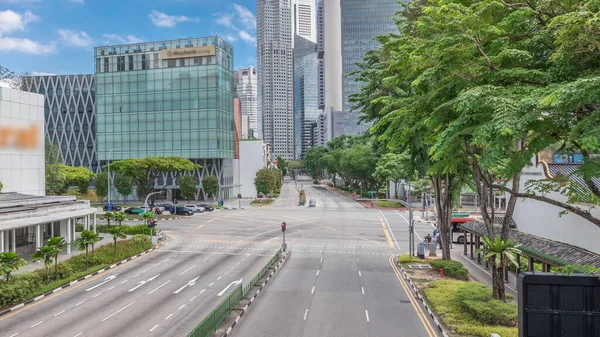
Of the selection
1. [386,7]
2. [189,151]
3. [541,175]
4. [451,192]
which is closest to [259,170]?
[189,151]

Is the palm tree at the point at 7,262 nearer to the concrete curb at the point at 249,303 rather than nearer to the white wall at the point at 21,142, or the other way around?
the concrete curb at the point at 249,303

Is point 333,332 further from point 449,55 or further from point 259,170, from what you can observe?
point 259,170

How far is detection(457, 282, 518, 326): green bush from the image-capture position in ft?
60.5

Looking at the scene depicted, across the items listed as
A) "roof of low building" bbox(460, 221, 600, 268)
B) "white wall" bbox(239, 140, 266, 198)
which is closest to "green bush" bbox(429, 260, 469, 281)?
"roof of low building" bbox(460, 221, 600, 268)

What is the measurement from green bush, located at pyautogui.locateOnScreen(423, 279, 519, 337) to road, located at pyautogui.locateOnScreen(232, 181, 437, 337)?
0.91 metres

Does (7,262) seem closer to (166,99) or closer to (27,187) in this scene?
(27,187)

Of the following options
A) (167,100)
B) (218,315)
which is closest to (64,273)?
(218,315)

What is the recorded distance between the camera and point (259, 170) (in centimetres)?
9662

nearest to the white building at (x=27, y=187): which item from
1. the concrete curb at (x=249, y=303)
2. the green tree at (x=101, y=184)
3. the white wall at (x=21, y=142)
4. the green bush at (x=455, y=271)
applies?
the white wall at (x=21, y=142)

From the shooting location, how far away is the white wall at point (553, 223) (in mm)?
21172

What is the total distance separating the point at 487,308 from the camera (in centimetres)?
1878

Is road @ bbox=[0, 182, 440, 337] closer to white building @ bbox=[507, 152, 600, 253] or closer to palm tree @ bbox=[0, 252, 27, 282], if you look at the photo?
palm tree @ bbox=[0, 252, 27, 282]

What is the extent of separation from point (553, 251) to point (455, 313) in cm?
750

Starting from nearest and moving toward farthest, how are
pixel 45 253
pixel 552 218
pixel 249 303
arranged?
pixel 249 303 < pixel 45 253 < pixel 552 218
